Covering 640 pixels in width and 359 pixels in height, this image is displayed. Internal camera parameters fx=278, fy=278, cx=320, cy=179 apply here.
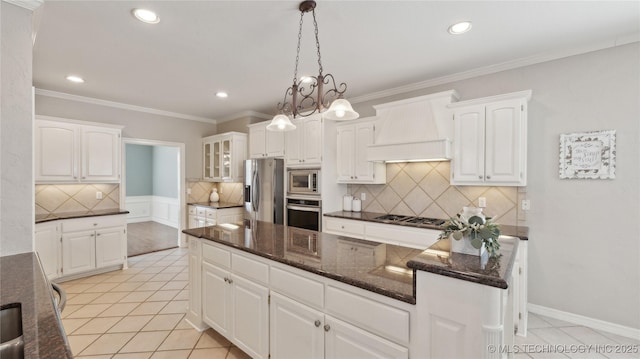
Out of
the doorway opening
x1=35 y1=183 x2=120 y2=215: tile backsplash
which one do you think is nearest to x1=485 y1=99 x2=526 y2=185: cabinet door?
x1=35 y1=183 x2=120 y2=215: tile backsplash

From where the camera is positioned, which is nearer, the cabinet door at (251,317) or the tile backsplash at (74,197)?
the cabinet door at (251,317)

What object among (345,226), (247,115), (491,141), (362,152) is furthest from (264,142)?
(491,141)

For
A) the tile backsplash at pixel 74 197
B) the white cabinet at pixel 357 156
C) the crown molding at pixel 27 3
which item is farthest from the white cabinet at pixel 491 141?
the tile backsplash at pixel 74 197

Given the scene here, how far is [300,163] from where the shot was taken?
4117 mm

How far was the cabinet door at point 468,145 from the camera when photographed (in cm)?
290

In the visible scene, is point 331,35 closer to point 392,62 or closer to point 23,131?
point 392,62

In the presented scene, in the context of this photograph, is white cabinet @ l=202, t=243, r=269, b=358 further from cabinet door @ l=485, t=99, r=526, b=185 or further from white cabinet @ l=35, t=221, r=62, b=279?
white cabinet @ l=35, t=221, r=62, b=279

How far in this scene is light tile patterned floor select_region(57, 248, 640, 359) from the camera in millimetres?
2268

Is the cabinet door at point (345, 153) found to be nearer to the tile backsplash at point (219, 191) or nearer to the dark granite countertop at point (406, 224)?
the dark granite countertop at point (406, 224)

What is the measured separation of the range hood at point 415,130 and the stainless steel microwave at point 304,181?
81cm

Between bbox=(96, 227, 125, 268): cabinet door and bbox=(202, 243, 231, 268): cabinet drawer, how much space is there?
2.65 metres

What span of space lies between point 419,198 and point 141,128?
475 centimetres

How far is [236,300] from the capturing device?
6.83ft

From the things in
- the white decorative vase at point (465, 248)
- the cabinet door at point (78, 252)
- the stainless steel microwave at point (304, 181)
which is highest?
the stainless steel microwave at point (304, 181)
